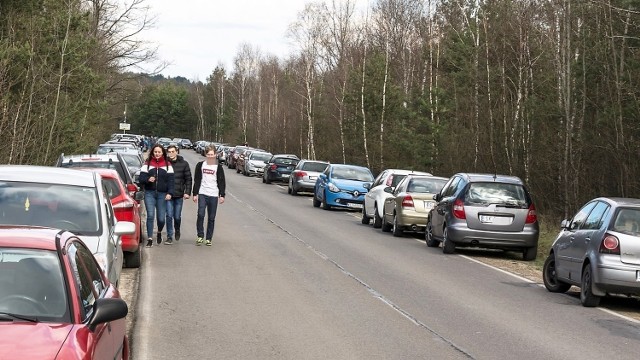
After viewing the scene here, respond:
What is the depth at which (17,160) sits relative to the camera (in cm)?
2588

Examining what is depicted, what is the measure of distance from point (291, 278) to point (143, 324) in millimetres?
4467

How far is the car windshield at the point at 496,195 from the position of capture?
19.6 m

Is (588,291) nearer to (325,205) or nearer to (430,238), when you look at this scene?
(430,238)

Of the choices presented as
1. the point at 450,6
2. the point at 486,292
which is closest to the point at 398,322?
the point at 486,292

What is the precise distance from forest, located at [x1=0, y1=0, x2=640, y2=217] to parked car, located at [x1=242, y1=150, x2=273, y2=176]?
548 cm

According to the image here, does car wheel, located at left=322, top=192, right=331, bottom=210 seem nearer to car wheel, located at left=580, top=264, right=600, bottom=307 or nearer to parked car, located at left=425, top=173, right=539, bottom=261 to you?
parked car, located at left=425, top=173, right=539, bottom=261

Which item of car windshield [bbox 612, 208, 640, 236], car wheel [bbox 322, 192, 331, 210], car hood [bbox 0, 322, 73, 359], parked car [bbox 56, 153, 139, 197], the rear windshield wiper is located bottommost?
car wheel [bbox 322, 192, 331, 210]

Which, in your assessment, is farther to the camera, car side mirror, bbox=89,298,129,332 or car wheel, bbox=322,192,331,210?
car wheel, bbox=322,192,331,210

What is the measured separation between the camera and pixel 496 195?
19734mm

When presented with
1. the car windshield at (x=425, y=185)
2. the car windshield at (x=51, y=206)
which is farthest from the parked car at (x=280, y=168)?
the car windshield at (x=51, y=206)

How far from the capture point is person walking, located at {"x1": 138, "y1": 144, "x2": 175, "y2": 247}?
18.7 m

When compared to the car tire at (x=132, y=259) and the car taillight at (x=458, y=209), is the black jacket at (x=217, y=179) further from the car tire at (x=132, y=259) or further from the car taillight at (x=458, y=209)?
the car taillight at (x=458, y=209)

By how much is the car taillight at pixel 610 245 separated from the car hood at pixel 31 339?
920 cm

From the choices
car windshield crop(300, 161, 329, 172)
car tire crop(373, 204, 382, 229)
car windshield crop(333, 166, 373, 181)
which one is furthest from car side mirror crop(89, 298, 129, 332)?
car windshield crop(300, 161, 329, 172)
